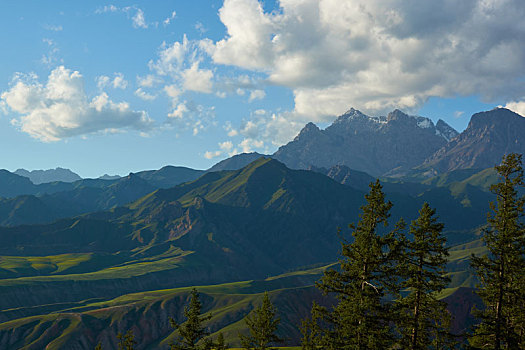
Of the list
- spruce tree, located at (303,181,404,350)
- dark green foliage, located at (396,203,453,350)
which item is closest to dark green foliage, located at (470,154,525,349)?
dark green foliage, located at (396,203,453,350)

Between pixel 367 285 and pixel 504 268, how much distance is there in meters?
10.8

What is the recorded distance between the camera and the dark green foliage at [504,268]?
33.5 metres

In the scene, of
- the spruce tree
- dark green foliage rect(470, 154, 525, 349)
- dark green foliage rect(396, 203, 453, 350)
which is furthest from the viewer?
dark green foliage rect(470, 154, 525, 349)

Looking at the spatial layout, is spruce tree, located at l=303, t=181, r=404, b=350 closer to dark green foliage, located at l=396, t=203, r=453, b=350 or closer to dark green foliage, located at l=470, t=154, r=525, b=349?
dark green foliage, located at l=396, t=203, r=453, b=350

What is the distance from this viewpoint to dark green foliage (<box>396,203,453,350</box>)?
103ft

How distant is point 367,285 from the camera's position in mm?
32250

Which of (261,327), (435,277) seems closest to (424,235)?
(435,277)

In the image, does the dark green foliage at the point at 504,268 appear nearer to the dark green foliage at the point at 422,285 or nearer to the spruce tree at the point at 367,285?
the dark green foliage at the point at 422,285

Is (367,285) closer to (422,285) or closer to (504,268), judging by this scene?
(422,285)

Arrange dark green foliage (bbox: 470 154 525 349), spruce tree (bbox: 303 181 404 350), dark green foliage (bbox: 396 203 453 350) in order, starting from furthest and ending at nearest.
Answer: dark green foliage (bbox: 470 154 525 349) < dark green foliage (bbox: 396 203 453 350) < spruce tree (bbox: 303 181 404 350)

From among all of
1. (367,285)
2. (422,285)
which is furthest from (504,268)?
(367,285)

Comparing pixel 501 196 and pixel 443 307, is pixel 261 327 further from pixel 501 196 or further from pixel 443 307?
pixel 501 196

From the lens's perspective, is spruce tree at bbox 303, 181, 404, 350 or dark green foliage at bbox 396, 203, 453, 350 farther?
dark green foliage at bbox 396, 203, 453, 350

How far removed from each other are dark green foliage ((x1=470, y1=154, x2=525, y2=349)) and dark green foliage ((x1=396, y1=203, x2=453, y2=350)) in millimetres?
4308
